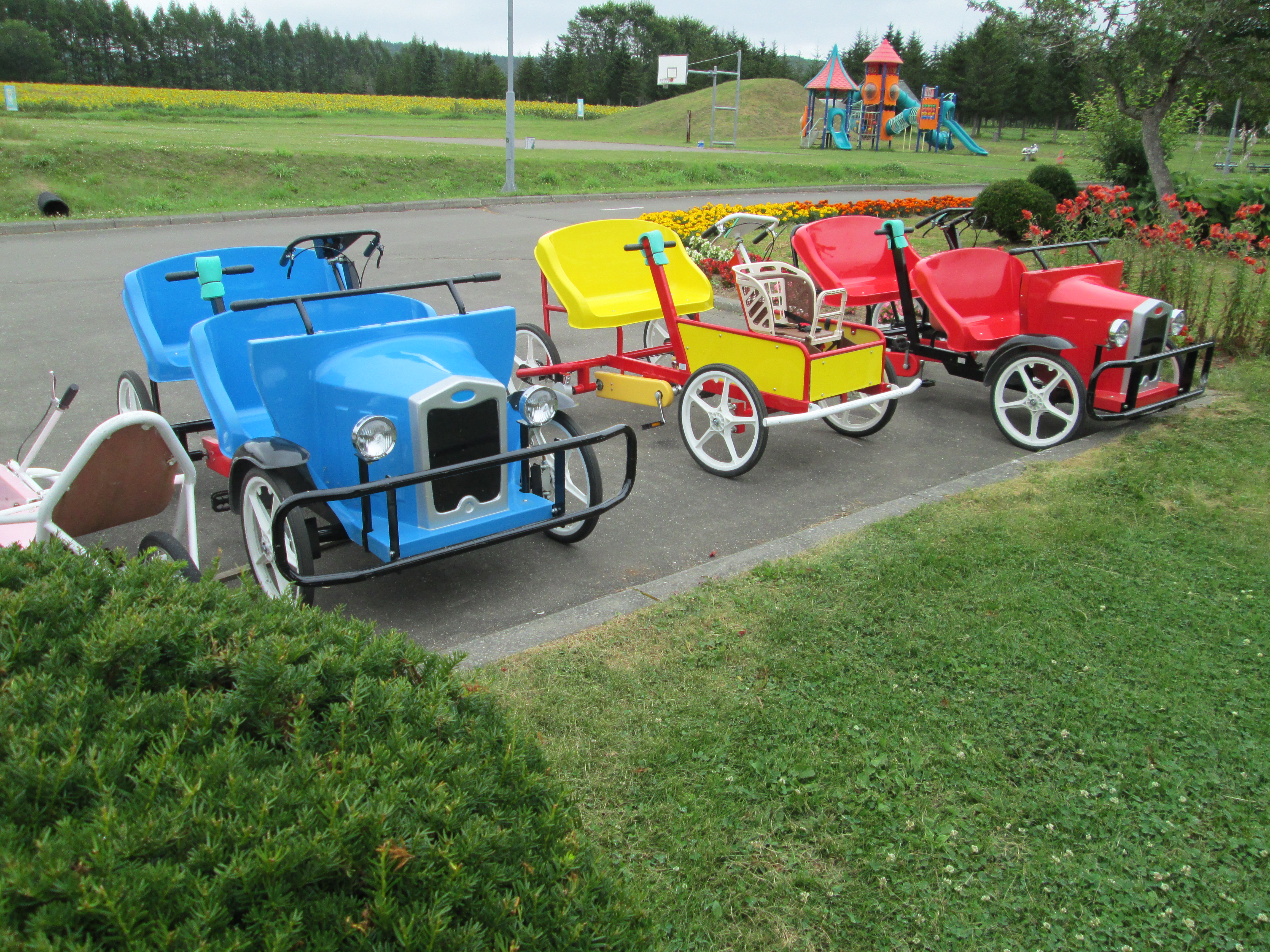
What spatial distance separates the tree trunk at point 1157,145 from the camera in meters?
14.8

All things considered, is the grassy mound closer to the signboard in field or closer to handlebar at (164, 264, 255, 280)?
the signboard in field

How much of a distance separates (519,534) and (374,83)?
10415 cm

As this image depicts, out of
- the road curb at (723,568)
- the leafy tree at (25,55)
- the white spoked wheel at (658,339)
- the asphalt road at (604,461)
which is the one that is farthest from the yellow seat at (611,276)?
the leafy tree at (25,55)

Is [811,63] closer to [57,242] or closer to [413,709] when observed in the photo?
[57,242]

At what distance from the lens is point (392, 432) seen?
3.86m

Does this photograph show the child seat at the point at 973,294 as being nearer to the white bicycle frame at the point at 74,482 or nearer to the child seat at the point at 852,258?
the child seat at the point at 852,258

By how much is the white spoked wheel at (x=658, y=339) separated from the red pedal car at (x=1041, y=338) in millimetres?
1367

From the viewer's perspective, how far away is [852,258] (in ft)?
26.7

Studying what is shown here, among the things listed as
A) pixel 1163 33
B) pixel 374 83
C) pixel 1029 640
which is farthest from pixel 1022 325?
pixel 374 83

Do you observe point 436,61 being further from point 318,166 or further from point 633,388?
point 633,388

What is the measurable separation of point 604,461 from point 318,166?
59.8 feet

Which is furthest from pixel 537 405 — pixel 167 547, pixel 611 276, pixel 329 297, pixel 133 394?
pixel 133 394

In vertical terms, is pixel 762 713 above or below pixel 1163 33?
below

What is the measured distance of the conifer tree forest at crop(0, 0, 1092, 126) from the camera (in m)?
66.9
